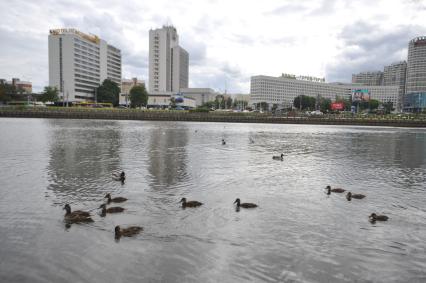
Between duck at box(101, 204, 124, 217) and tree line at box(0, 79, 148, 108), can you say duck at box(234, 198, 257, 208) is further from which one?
tree line at box(0, 79, 148, 108)

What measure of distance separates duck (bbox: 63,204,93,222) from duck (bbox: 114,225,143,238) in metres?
2.18

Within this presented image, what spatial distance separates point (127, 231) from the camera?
537 inches

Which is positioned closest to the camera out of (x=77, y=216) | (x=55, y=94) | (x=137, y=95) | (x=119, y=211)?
(x=77, y=216)

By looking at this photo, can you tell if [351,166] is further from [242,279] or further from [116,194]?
[242,279]

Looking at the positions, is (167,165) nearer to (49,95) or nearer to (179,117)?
(179,117)

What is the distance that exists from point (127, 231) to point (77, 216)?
2867 mm

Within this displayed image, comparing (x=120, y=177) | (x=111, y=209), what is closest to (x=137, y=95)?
(x=120, y=177)

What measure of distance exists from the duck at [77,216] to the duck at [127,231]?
2184 mm

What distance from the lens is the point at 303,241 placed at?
1360cm

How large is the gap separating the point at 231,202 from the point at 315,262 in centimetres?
730

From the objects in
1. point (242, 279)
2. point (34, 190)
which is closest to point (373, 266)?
point (242, 279)

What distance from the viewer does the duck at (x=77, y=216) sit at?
15.0 meters

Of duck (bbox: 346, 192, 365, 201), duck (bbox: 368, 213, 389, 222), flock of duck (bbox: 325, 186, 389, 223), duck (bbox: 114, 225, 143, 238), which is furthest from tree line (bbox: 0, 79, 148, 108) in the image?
duck (bbox: 368, 213, 389, 222)

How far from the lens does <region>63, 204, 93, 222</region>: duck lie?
1497 centimetres
